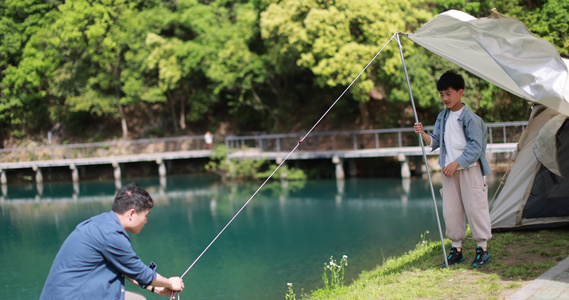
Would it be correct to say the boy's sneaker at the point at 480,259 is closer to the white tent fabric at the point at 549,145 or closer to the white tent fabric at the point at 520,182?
the white tent fabric at the point at 520,182

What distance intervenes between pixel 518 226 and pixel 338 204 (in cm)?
889

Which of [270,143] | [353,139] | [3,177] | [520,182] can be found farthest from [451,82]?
[3,177]

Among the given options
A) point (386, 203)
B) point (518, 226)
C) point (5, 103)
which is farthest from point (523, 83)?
point (5, 103)

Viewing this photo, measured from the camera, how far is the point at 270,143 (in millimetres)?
20875

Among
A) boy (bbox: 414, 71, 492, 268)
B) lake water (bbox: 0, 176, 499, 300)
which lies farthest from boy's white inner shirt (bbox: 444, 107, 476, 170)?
lake water (bbox: 0, 176, 499, 300)

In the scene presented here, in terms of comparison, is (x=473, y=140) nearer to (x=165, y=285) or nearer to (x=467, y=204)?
(x=467, y=204)

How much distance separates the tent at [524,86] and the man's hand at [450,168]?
0.77 meters

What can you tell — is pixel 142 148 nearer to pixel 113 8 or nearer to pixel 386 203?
pixel 113 8

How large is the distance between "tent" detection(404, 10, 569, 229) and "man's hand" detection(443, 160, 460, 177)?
2.52ft

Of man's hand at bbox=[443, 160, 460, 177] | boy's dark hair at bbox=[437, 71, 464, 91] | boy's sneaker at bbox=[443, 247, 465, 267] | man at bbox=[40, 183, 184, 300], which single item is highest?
boy's dark hair at bbox=[437, 71, 464, 91]

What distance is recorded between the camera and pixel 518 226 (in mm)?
5977

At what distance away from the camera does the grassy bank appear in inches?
165

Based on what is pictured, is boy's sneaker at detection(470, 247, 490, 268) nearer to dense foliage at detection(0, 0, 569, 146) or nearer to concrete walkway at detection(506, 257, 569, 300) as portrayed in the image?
concrete walkway at detection(506, 257, 569, 300)

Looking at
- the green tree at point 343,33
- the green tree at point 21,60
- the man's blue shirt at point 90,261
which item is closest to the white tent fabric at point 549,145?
the man's blue shirt at point 90,261
